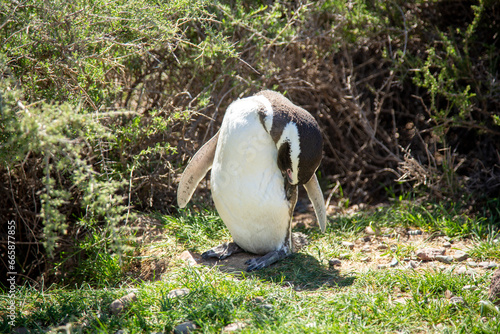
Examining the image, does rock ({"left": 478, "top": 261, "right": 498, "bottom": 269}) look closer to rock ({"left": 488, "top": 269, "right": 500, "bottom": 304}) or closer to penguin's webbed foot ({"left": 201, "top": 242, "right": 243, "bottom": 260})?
rock ({"left": 488, "top": 269, "right": 500, "bottom": 304})

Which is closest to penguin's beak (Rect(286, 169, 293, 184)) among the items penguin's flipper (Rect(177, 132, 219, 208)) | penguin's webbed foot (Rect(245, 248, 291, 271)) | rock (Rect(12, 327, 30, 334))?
penguin's webbed foot (Rect(245, 248, 291, 271))

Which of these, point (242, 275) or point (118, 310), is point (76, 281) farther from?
point (242, 275)

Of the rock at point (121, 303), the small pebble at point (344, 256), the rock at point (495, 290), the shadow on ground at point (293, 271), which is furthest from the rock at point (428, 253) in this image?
the rock at point (121, 303)

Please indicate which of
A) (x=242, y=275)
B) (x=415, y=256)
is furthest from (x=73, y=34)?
(x=415, y=256)

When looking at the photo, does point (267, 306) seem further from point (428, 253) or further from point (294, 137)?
point (428, 253)

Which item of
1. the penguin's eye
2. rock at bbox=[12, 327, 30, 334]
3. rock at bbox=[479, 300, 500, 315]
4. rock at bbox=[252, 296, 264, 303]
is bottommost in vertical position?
rock at bbox=[12, 327, 30, 334]

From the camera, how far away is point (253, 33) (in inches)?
174

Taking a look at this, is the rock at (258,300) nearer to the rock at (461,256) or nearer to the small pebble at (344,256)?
the small pebble at (344,256)

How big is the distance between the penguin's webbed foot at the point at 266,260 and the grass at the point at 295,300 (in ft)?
0.16

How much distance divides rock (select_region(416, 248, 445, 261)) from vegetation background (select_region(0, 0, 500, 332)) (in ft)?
2.58

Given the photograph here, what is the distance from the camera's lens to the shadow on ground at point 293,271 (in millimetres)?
3090

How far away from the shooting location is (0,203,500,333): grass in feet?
8.27

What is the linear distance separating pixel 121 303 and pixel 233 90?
2.42m

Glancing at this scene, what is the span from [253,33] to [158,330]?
2889mm
